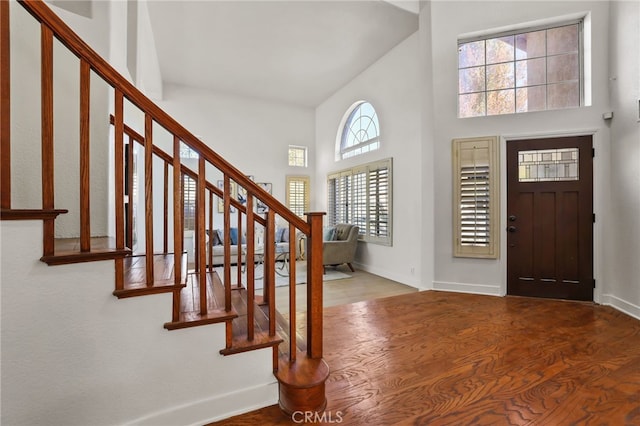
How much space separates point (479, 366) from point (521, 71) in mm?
3545

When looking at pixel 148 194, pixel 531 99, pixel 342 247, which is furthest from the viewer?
pixel 342 247

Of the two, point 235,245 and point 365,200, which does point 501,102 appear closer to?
point 365,200

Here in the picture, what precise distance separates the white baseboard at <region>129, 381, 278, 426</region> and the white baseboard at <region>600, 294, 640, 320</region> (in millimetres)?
3576

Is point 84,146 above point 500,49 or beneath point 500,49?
beneath

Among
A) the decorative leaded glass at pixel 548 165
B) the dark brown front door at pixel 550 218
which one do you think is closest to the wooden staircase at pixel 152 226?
the dark brown front door at pixel 550 218

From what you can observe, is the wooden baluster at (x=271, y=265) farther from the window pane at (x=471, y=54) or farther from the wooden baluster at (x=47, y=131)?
the window pane at (x=471, y=54)

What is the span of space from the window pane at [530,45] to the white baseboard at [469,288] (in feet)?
9.46

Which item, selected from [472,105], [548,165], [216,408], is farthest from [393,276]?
[216,408]

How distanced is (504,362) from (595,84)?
10.8 feet

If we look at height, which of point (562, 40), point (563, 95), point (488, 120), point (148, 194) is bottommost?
point (148, 194)

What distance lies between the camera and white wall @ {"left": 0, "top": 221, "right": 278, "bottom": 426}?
1137mm

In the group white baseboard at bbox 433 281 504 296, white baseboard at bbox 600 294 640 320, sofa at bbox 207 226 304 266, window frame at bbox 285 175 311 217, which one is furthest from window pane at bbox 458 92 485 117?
window frame at bbox 285 175 311 217

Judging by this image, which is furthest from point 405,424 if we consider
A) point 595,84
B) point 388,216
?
point 595,84

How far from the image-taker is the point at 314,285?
1614 mm
